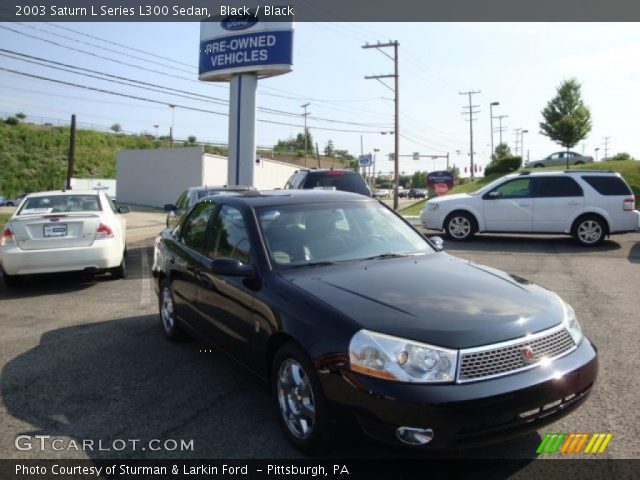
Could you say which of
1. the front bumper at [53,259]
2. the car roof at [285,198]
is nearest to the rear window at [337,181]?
the front bumper at [53,259]

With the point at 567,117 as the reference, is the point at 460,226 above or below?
below

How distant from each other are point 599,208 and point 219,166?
2977 centimetres

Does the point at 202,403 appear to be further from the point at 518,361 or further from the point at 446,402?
the point at 518,361

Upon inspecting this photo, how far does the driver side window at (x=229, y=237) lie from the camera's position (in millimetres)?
4035

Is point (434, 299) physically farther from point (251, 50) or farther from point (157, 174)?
point (157, 174)

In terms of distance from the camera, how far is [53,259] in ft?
25.6

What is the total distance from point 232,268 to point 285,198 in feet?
3.32

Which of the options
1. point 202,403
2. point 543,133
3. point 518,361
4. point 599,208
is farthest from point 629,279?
point 543,133

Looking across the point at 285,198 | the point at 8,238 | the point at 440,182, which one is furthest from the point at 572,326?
the point at 440,182

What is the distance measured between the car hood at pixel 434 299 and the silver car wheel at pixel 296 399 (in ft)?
1.55

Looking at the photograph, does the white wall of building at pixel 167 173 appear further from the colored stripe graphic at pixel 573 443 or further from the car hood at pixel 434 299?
the colored stripe graphic at pixel 573 443

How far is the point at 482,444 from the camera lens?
2.63 metres

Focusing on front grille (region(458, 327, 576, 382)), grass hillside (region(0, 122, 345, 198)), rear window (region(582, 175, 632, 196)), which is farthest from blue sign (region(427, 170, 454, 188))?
grass hillside (region(0, 122, 345, 198))

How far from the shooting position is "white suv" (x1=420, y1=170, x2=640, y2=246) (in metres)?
12.1
